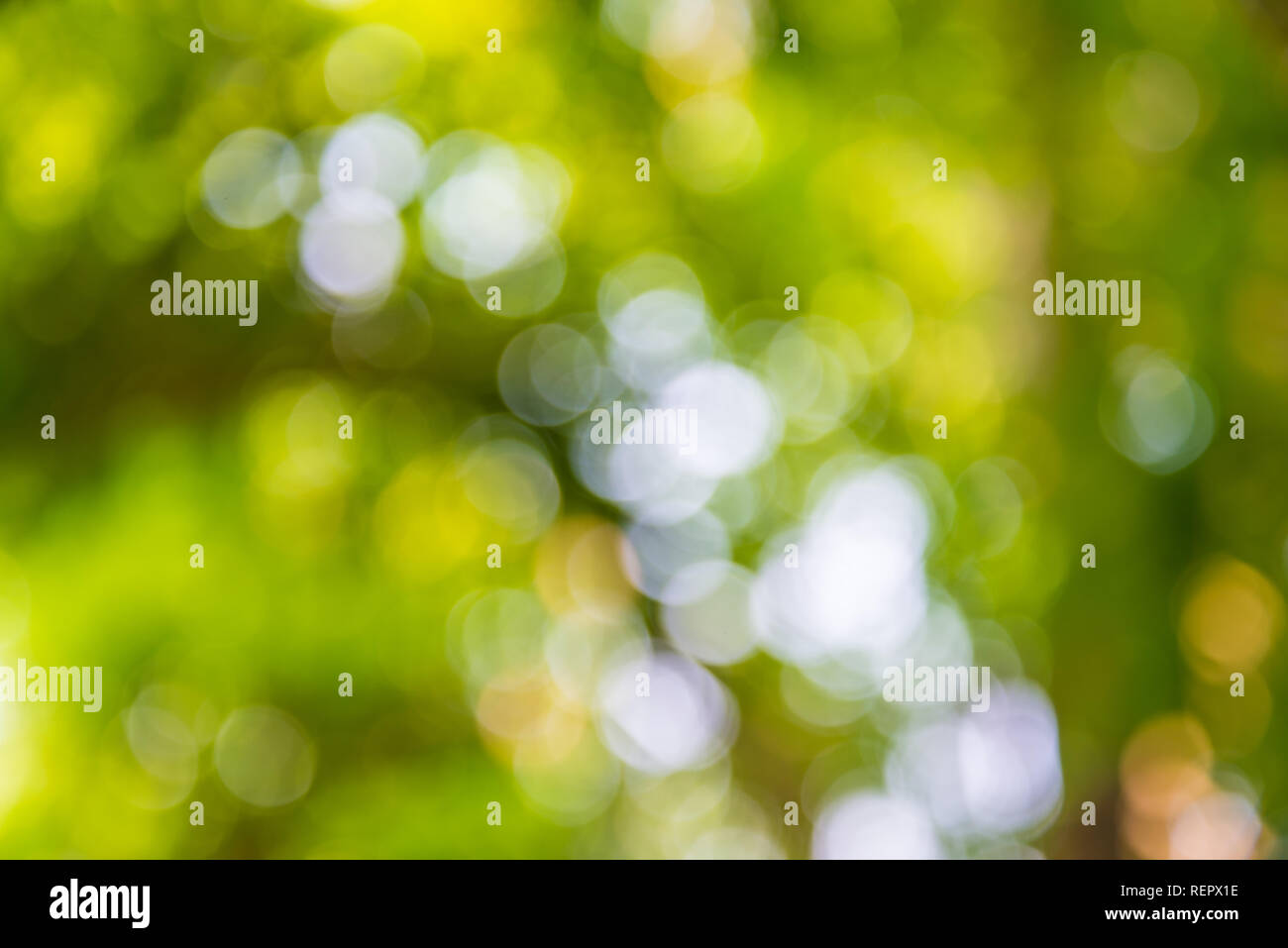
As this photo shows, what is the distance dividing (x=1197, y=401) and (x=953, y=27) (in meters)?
0.50

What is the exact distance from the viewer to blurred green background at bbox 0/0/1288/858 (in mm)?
1007

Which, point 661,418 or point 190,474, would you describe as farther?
point 661,418

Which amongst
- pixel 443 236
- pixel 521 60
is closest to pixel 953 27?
pixel 521 60

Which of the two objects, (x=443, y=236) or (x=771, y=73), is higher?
(x=771, y=73)

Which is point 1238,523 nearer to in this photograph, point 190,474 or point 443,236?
point 443,236

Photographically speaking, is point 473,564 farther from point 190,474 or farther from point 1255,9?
point 1255,9

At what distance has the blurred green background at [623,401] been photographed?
1007mm

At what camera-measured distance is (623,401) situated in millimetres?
1129

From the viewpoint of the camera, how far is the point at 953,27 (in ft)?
3.58

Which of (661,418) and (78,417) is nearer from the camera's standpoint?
(78,417)

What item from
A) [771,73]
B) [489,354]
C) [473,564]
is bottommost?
[473,564]
